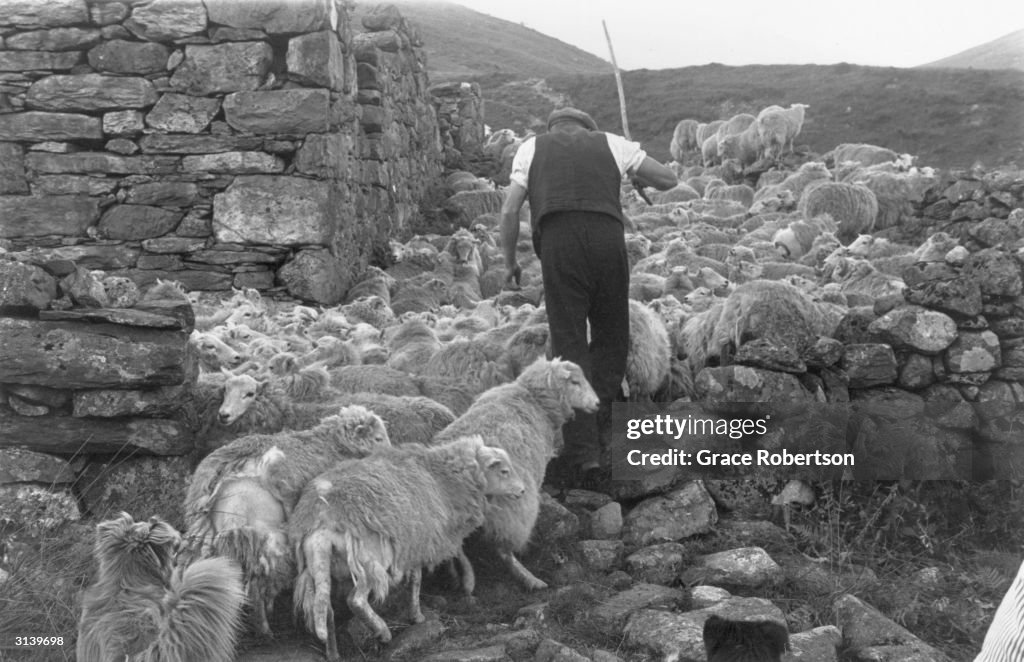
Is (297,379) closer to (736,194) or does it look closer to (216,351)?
(216,351)

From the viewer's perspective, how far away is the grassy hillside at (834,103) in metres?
32.0

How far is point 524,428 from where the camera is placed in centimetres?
608

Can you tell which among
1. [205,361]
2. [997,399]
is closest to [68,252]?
[205,361]

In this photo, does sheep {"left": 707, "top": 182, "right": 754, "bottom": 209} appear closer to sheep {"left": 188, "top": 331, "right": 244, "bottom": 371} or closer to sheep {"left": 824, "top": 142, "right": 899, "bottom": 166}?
sheep {"left": 824, "top": 142, "right": 899, "bottom": 166}

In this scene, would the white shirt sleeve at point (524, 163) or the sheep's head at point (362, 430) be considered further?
the white shirt sleeve at point (524, 163)

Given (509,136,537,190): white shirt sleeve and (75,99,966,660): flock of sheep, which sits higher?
(509,136,537,190): white shirt sleeve

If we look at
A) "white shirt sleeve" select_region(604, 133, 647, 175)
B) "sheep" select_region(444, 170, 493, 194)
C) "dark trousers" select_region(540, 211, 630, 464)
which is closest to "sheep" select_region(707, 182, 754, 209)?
"sheep" select_region(444, 170, 493, 194)

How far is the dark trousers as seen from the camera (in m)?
6.93

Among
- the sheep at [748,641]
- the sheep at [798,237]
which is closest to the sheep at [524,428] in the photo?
the sheep at [748,641]

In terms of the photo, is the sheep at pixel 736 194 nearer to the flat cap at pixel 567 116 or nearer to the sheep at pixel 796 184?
the sheep at pixel 796 184

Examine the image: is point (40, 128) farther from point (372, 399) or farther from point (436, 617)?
point (436, 617)

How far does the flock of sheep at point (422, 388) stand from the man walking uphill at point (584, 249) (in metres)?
0.40

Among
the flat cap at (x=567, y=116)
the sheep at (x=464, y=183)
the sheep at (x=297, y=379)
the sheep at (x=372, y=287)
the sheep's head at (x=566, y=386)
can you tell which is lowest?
the sheep at (x=372, y=287)

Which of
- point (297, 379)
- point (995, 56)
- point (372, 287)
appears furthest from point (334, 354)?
point (995, 56)
